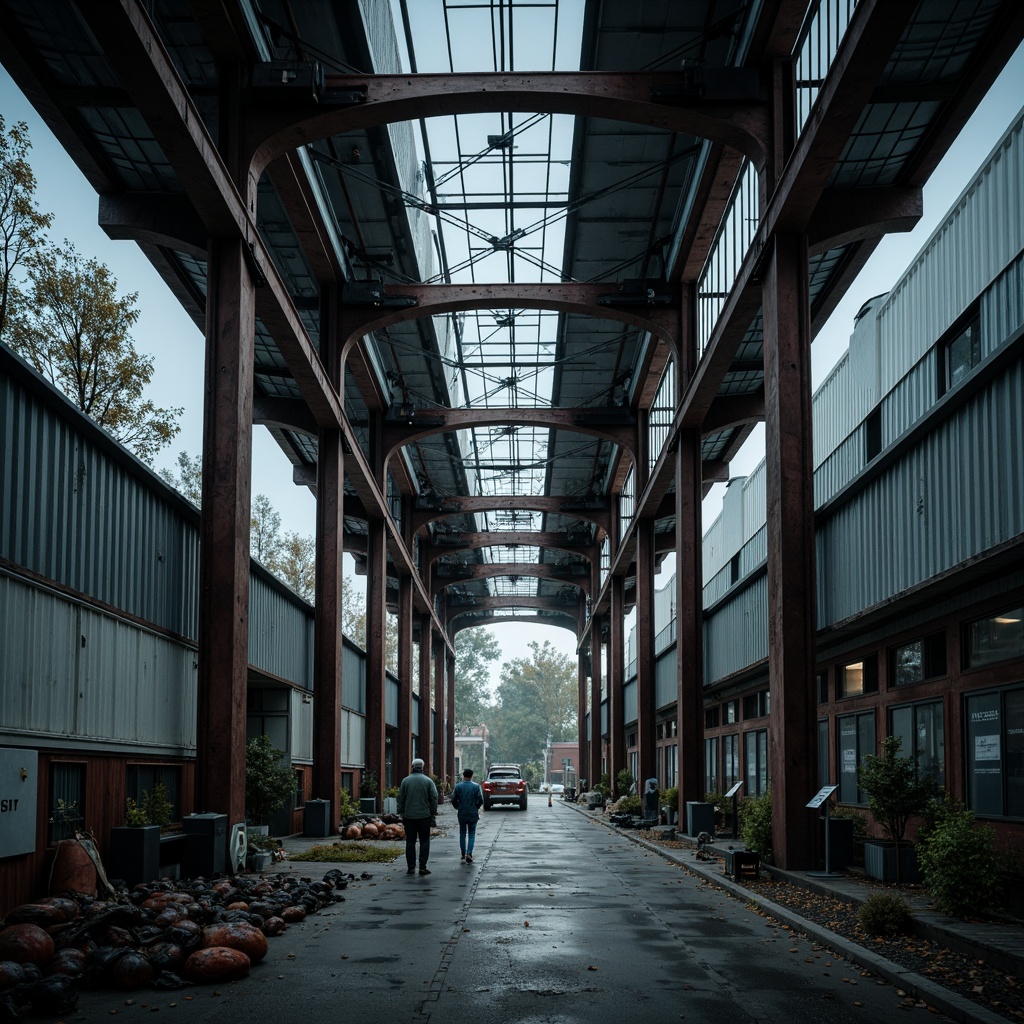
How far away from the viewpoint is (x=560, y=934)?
12.6 m

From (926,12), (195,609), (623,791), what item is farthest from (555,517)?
(926,12)

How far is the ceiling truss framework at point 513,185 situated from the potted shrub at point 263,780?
5.78m

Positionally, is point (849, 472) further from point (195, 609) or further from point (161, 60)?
point (161, 60)

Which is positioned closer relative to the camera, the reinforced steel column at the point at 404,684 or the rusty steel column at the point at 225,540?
the rusty steel column at the point at 225,540

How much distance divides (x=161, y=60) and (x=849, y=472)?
15760mm

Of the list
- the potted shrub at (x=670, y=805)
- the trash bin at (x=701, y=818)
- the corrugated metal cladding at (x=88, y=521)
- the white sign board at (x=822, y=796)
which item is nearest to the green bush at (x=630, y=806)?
the potted shrub at (x=670, y=805)

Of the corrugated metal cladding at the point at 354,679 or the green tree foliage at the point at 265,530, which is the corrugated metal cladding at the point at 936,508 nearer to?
the corrugated metal cladding at the point at 354,679

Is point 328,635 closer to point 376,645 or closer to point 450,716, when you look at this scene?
point 376,645

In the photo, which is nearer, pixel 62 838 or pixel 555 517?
pixel 62 838

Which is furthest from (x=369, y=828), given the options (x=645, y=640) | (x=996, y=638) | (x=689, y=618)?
(x=996, y=638)

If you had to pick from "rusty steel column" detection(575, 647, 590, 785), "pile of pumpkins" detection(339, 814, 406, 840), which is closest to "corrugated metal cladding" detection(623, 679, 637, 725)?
"rusty steel column" detection(575, 647, 590, 785)

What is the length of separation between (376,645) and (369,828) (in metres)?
10.7

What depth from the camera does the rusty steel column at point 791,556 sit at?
1720 centimetres

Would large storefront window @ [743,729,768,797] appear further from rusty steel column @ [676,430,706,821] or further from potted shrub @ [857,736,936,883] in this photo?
potted shrub @ [857,736,936,883]
